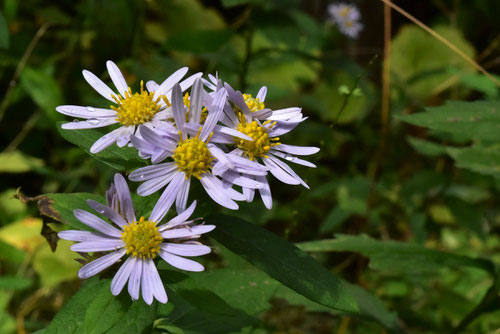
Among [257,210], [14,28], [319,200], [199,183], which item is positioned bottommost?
[319,200]

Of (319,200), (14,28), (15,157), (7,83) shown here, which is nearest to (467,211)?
(319,200)

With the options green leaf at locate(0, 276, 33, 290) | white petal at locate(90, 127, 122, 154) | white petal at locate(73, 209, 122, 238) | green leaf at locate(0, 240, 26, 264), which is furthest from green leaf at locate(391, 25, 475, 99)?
white petal at locate(73, 209, 122, 238)

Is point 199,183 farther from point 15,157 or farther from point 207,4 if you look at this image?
point 207,4

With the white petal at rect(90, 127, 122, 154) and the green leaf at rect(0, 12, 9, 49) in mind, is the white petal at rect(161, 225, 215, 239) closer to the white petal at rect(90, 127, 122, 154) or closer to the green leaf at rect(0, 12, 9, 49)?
the white petal at rect(90, 127, 122, 154)

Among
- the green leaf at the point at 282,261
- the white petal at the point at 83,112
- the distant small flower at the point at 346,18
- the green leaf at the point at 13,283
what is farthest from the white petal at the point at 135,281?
the distant small flower at the point at 346,18

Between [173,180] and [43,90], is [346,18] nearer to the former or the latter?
[43,90]

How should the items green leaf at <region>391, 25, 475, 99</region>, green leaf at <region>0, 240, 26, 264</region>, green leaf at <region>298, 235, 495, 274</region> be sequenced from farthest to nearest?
1. green leaf at <region>391, 25, 475, 99</region>
2. green leaf at <region>0, 240, 26, 264</region>
3. green leaf at <region>298, 235, 495, 274</region>
